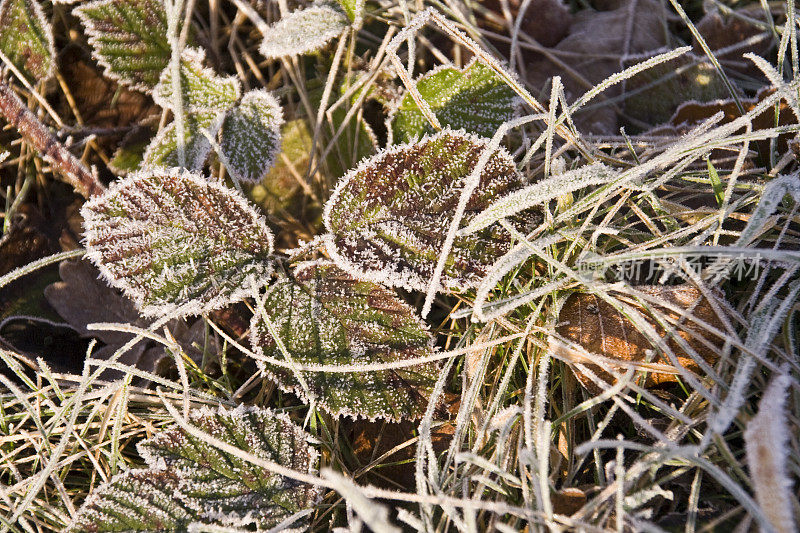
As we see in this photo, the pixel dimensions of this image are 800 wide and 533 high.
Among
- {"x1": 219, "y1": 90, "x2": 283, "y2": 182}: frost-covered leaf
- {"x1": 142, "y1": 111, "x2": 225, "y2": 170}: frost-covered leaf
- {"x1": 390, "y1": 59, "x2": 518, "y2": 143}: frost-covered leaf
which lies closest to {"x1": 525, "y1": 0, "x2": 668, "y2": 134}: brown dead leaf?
{"x1": 390, "y1": 59, "x2": 518, "y2": 143}: frost-covered leaf

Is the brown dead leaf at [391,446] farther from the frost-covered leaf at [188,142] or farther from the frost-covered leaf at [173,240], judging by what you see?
the frost-covered leaf at [188,142]

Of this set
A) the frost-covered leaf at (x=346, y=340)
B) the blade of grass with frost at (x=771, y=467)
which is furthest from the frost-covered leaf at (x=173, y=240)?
the blade of grass with frost at (x=771, y=467)

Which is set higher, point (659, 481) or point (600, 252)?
point (600, 252)

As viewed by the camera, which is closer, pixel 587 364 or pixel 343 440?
pixel 587 364

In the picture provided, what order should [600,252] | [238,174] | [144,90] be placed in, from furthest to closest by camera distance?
[144,90]
[238,174]
[600,252]

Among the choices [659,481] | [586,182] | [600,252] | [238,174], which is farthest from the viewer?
[238,174]

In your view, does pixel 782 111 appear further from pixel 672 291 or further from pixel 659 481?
pixel 659 481

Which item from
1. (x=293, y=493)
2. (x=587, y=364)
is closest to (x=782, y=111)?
(x=587, y=364)
